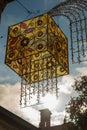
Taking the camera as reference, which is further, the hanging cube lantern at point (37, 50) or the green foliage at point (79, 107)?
the green foliage at point (79, 107)

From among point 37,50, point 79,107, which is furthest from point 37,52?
point 79,107

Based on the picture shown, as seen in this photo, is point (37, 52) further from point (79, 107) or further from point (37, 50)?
point (79, 107)

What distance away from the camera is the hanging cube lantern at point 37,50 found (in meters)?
8.89

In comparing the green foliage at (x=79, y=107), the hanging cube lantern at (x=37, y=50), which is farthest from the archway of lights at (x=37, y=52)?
the green foliage at (x=79, y=107)

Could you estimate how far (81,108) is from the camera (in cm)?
2147

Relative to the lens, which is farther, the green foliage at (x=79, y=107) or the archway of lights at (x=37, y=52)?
the green foliage at (x=79, y=107)

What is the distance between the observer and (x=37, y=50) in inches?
354

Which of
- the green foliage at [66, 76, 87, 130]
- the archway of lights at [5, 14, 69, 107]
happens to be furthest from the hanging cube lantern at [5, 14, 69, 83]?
the green foliage at [66, 76, 87, 130]

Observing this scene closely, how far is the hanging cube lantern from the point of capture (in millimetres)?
8891

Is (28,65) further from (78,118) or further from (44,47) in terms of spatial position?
(78,118)

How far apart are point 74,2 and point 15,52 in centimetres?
235

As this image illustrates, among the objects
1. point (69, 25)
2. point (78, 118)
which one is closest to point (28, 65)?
point (69, 25)

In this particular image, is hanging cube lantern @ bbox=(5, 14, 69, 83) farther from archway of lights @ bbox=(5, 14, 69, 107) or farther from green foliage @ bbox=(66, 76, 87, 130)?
green foliage @ bbox=(66, 76, 87, 130)

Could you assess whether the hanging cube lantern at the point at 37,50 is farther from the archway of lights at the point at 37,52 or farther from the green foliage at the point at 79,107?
the green foliage at the point at 79,107
